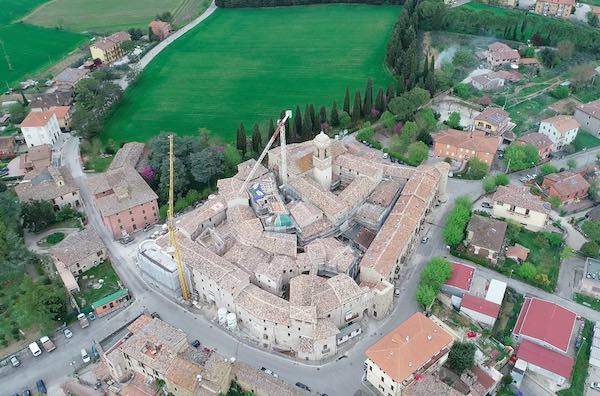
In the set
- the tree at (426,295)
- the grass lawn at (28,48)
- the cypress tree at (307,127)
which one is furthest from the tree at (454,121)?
the grass lawn at (28,48)

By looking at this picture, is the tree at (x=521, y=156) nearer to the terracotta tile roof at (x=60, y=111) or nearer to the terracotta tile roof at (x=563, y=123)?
the terracotta tile roof at (x=563, y=123)

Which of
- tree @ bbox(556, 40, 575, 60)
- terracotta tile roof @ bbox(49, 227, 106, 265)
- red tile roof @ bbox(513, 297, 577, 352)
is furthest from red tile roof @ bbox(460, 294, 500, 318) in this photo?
tree @ bbox(556, 40, 575, 60)

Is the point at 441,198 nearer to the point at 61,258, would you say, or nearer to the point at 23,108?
the point at 61,258

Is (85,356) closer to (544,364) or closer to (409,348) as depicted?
(409,348)

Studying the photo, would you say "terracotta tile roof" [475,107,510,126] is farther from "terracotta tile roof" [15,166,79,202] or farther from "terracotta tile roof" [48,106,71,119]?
"terracotta tile roof" [48,106,71,119]

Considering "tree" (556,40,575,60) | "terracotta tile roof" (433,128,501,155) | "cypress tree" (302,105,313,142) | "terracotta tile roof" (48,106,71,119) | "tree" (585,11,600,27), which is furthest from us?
"tree" (585,11,600,27)
